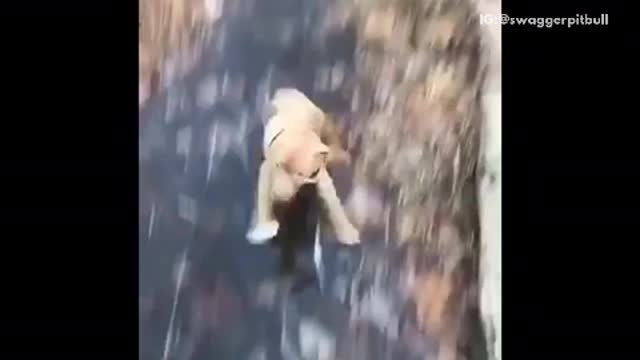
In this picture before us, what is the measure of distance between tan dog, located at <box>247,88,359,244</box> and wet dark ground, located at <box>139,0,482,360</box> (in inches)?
0.5

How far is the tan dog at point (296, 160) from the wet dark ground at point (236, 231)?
1cm

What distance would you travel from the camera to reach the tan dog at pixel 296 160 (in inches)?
42.6

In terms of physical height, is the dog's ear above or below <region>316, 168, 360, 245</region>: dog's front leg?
above

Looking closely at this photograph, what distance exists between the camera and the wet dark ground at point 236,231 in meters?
1.08

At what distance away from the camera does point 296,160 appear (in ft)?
3.56

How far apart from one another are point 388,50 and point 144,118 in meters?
0.27

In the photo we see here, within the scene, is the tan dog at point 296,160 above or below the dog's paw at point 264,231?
above

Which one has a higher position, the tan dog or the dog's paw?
the tan dog

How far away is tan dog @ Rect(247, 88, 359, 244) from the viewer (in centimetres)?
108

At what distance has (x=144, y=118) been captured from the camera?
1088 mm
